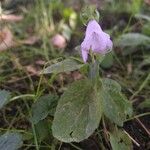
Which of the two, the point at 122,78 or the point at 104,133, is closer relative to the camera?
the point at 104,133

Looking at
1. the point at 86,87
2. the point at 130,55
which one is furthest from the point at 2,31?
the point at 86,87

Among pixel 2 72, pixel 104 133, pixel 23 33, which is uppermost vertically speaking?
pixel 104 133

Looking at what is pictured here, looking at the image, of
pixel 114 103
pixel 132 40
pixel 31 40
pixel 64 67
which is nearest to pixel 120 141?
pixel 114 103

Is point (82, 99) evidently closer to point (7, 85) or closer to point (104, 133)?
point (104, 133)

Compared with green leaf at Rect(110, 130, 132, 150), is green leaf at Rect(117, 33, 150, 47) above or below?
below

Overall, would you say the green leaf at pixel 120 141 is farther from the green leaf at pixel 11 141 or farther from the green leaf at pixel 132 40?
the green leaf at pixel 132 40

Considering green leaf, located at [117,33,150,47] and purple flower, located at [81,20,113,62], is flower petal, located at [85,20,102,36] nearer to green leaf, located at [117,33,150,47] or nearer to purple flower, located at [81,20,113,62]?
purple flower, located at [81,20,113,62]

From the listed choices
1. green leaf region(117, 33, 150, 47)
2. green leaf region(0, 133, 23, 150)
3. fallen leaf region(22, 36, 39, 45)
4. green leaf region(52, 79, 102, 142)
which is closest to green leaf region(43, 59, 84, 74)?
green leaf region(52, 79, 102, 142)
